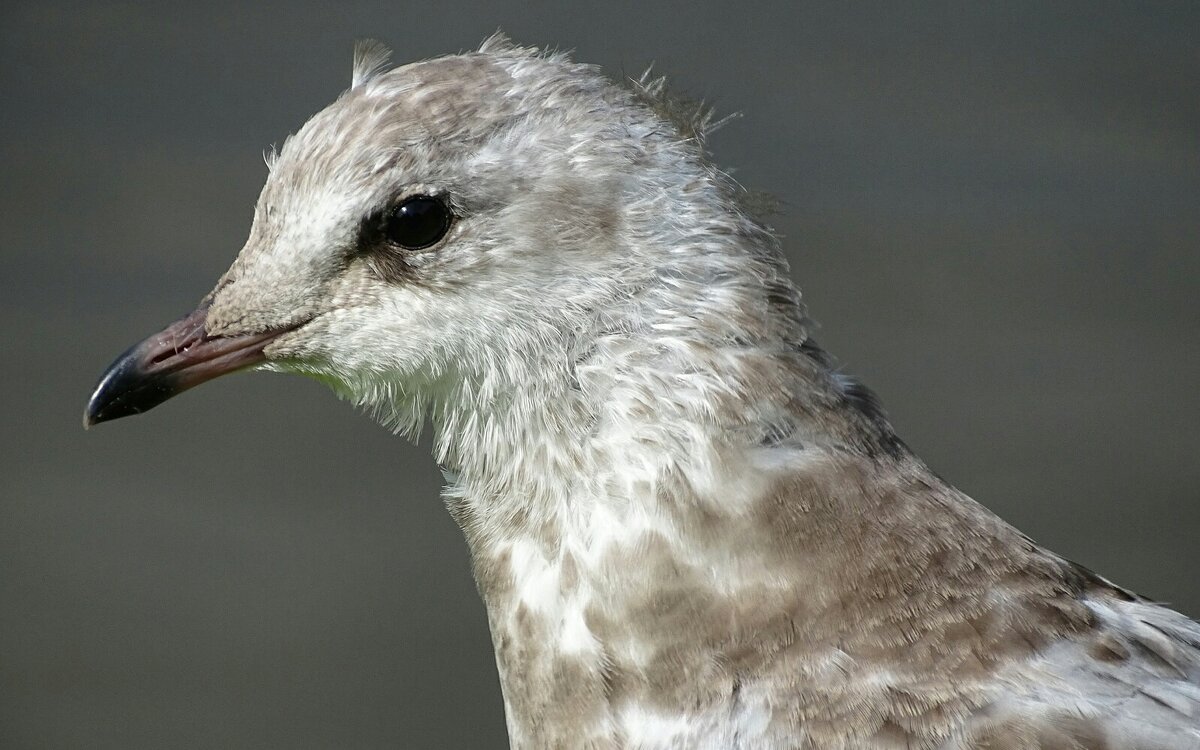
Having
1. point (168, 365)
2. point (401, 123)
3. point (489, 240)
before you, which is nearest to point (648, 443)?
point (489, 240)

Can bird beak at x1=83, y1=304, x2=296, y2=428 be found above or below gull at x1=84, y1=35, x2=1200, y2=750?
below

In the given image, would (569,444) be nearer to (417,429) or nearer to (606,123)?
(417,429)

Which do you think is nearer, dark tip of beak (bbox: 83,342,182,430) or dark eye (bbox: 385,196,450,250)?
dark eye (bbox: 385,196,450,250)

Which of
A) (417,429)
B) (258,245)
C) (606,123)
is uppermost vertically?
(606,123)

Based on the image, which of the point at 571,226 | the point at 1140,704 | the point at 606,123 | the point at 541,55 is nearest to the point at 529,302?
the point at 571,226

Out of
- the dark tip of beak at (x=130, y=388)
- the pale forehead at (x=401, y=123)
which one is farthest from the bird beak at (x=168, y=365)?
the pale forehead at (x=401, y=123)

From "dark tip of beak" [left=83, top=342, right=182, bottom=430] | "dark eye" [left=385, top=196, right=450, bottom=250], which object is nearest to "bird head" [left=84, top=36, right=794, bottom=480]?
"dark eye" [left=385, top=196, right=450, bottom=250]

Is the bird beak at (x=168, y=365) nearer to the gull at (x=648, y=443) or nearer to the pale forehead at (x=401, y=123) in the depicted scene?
the gull at (x=648, y=443)

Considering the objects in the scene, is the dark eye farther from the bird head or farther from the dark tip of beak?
the dark tip of beak
